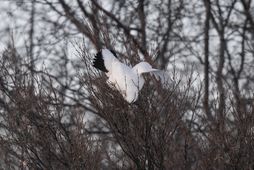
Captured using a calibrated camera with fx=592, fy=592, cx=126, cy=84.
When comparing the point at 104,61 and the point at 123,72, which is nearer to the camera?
the point at 123,72

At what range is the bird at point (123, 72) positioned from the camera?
6.11 meters

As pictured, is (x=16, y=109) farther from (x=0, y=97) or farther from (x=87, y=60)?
(x=0, y=97)

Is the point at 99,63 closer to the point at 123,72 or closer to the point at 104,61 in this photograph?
the point at 104,61

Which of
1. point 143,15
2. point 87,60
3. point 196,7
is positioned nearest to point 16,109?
point 87,60

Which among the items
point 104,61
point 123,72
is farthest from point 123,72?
point 104,61

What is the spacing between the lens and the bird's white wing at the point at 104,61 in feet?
21.1

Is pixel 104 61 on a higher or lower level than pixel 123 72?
higher

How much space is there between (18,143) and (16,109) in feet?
1.59

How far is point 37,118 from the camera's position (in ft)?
22.4

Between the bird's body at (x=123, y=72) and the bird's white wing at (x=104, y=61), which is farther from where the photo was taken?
the bird's white wing at (x=104, y=61)

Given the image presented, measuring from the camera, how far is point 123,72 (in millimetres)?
6262

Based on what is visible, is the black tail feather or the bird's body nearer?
the bird's body

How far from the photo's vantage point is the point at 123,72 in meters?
6.26

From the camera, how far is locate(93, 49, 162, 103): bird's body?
6.10 meters
